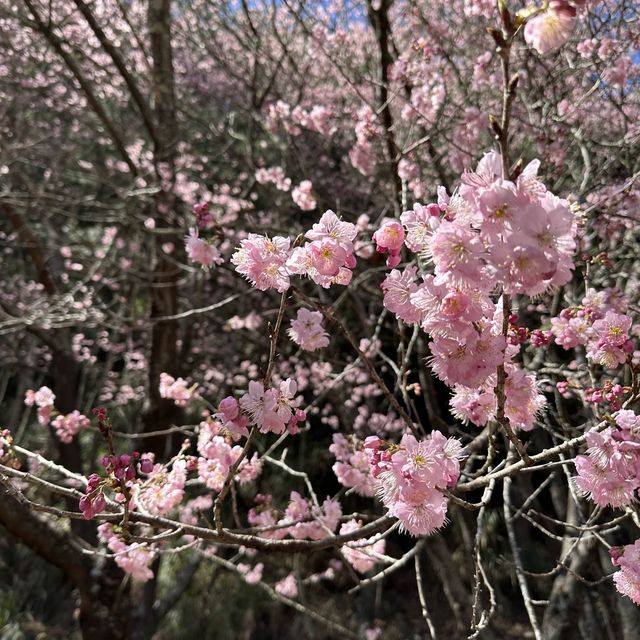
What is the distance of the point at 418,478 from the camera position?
1.08 m

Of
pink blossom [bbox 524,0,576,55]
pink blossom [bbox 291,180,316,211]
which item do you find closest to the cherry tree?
pink blossom [bbox 524,0,576,55]

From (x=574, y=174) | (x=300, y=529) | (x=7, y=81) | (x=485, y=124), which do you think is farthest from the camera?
(x=7, y=81)

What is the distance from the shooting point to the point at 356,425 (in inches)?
186

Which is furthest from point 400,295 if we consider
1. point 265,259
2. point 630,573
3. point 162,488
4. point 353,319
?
point 353,319

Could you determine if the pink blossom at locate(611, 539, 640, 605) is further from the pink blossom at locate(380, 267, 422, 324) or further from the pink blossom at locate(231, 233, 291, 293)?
the pink blossom at locate(231, 233, 291, 293)

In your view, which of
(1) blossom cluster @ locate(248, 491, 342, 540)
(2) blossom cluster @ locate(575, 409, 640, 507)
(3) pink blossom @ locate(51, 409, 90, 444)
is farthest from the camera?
(3) pink blossom @ locate(51, 409, 90, 444)

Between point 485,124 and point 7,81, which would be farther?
point 7,81

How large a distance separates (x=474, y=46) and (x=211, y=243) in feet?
12.7

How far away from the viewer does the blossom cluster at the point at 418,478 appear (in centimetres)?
108

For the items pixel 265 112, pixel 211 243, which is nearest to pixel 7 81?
pixel 265 112

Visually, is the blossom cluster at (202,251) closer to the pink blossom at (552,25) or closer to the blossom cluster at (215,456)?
the blossom cluster at (215,456)

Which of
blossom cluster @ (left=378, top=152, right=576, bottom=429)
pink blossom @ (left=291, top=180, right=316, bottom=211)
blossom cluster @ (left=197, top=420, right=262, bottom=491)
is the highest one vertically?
pink blossom @ (left=291, top=180, right=316, bottom=211)

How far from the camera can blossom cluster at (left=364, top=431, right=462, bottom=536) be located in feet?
3.54

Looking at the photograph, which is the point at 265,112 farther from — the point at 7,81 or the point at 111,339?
the point at 111,339
